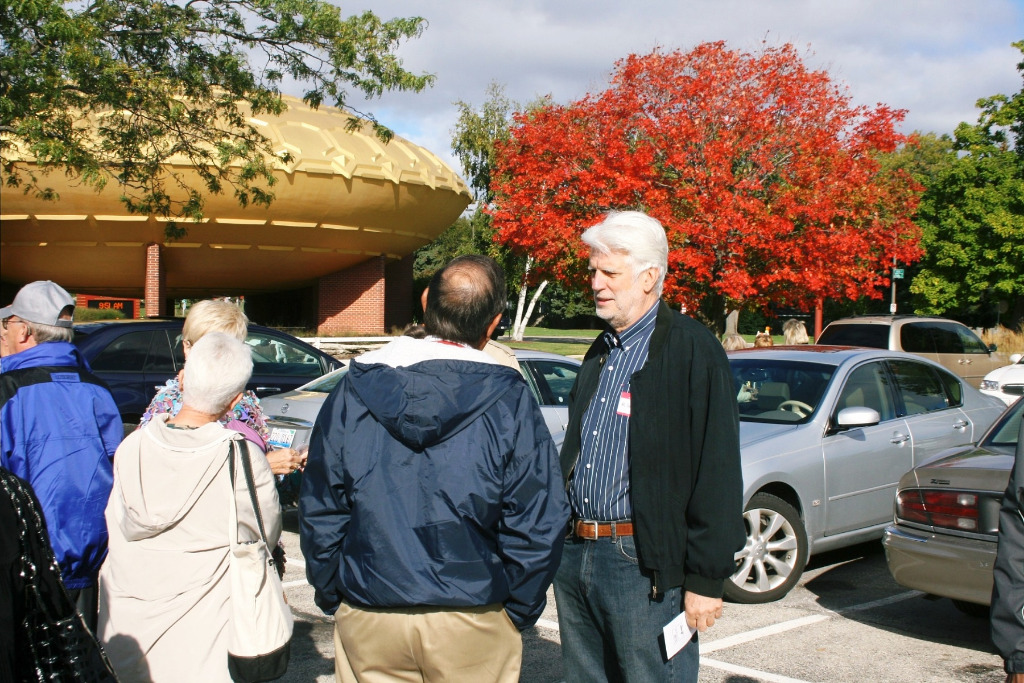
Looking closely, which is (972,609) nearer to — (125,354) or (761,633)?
(761,633)

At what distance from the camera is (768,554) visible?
19.1ft

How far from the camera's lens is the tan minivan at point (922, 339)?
14.4 meters

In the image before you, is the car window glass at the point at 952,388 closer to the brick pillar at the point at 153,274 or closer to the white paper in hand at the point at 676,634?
the white paper in hand at the point at 676,634

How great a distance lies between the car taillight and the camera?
4771 mm

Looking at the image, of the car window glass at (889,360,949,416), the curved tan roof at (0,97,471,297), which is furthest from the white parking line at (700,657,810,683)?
the curved tan roof at (0,97,471,297)

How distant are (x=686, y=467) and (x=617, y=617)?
547 millimetres

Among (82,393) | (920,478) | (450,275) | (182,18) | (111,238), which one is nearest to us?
(450,275)

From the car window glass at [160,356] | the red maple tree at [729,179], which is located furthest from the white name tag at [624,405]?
the red maple tree at [729,179]

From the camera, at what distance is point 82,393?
12.0 ft

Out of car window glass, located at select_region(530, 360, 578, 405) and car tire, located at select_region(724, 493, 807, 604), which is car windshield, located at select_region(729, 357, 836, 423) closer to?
car tire, located at select_region(724, 493, 807, 604)

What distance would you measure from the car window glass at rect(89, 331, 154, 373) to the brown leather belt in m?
7.83

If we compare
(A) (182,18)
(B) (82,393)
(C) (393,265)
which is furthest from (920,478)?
(C) (393,265)

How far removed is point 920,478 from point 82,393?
14.3 ft

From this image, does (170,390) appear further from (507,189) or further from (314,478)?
(507,189)
